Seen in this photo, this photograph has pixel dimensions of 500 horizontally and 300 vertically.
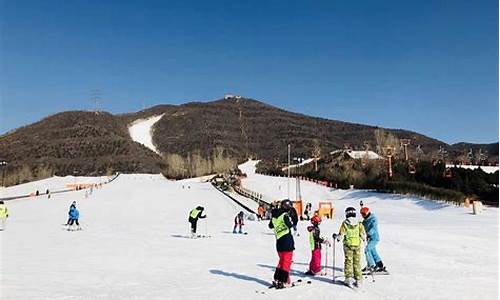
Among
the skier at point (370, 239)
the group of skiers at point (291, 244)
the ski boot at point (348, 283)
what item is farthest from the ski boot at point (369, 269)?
the ski boot at point (348, 283)

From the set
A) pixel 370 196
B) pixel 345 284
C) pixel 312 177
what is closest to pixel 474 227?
pixel 345 284

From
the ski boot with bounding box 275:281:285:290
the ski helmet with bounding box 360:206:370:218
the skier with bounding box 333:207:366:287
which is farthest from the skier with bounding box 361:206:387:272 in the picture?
the ski boot with bounding box 275:281:285:290

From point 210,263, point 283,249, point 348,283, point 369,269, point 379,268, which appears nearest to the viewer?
point 283,249

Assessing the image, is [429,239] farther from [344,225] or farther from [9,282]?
[9,282]

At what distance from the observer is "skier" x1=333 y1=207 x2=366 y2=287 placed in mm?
10531

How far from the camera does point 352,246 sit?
10531 mm

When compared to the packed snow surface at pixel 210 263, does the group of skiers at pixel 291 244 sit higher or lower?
higher

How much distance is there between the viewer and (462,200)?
38531mm

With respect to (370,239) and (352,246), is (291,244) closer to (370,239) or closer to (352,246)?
(352,246)

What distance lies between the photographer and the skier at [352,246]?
10531 millimetres

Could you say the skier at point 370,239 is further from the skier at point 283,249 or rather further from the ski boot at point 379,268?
the skier at point 283,249

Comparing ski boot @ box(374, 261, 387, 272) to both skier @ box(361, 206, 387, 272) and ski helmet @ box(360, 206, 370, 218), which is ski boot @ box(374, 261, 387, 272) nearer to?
skier @ box(361, 206, 387, 272)

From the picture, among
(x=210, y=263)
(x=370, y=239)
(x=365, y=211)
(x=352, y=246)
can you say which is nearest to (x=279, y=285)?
(x=352, y=246)

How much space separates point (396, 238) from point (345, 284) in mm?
10003
